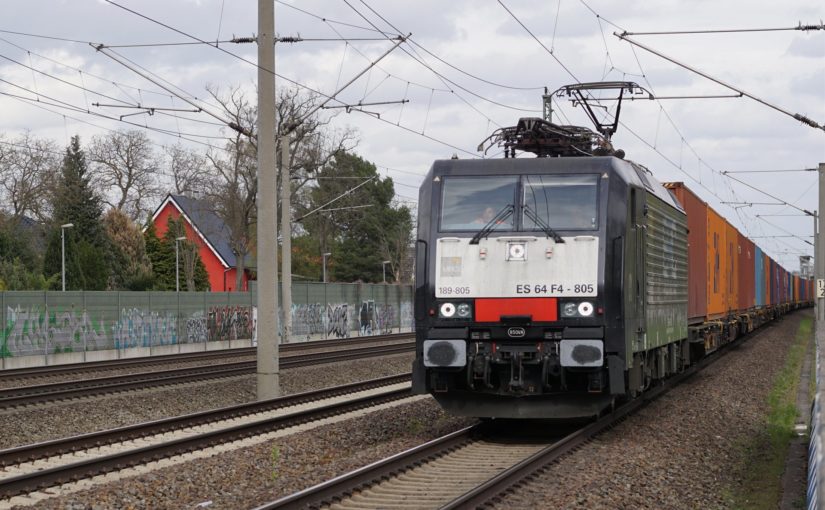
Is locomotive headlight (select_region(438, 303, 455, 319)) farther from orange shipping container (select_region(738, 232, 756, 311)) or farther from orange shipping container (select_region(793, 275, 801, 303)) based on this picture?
orange shipping container (select_region(793, 275, 801, 303))

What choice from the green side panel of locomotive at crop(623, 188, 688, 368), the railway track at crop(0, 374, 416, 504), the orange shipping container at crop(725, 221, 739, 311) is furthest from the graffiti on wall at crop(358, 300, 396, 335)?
the green side panel of locomotive at crop(623, 188, 688, 368)

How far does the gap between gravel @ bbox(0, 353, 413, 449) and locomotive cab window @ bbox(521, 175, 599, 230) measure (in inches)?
269

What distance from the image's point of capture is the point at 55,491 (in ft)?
32.3

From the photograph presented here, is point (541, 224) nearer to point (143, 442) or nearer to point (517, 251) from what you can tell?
point (517, 251)

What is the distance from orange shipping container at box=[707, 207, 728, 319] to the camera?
24087mm

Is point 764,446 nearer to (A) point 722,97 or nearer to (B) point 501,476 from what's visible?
(B) point 501,476

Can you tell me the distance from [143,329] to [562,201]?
22.9 metres

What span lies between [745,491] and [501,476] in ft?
8.68

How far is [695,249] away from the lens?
2156cm

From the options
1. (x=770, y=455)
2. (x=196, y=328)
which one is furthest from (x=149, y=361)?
(x=770, y=455)

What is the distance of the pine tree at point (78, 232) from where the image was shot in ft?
175

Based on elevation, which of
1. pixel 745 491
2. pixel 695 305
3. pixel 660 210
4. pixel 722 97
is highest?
pixel 722 97

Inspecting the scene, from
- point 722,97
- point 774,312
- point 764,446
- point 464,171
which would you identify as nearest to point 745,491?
point 764,446

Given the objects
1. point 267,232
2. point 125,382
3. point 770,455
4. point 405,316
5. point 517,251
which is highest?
point 267,232
